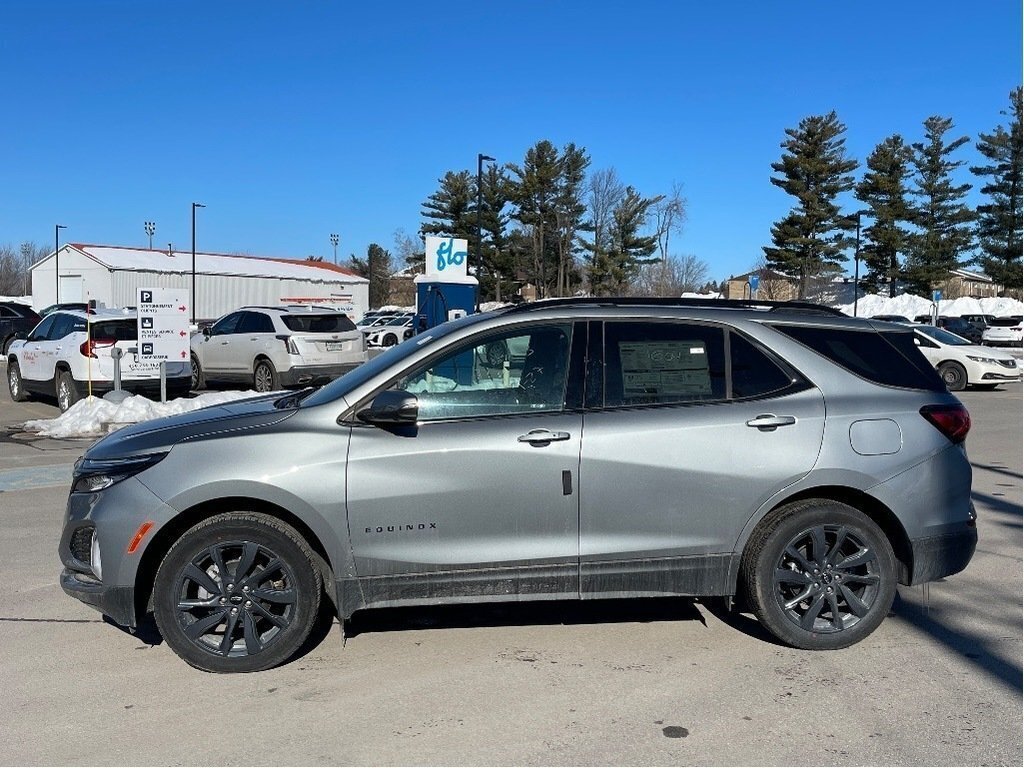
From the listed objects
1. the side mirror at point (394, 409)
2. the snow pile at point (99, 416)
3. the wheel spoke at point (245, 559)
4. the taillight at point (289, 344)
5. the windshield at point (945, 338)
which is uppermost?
the windshield at point (945, 338)

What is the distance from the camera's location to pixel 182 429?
4.68 m

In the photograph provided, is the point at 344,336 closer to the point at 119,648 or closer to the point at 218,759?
the point at 119,648

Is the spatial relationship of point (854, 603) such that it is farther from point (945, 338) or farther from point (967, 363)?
point (945, 338)

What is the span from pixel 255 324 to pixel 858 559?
15.0 m

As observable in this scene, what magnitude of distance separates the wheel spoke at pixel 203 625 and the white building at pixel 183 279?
53.5 meters

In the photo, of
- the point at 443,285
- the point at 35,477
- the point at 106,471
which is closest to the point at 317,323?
the point at 443,285

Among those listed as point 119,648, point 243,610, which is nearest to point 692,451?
point 243,610

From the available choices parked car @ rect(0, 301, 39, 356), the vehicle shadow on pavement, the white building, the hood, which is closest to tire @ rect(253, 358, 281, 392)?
the vehicle shadow on pavement

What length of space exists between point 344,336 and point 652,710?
1433 cm

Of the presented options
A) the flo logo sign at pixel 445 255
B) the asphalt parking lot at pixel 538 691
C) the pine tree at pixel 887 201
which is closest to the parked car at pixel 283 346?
the flo logo sign at pixel 445 255

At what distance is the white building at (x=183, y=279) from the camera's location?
63125 millimetres

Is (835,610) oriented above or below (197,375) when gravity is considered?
below

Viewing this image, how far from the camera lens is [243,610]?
14.9 feet

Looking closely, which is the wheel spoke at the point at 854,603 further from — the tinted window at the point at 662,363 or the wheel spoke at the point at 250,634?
the wheel spoke at the point at 250,634
